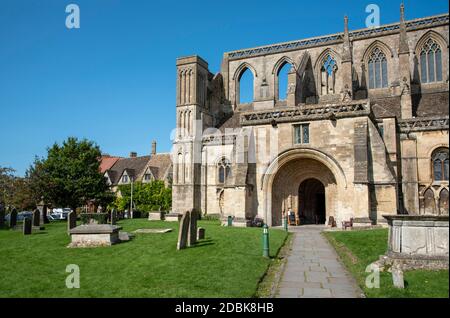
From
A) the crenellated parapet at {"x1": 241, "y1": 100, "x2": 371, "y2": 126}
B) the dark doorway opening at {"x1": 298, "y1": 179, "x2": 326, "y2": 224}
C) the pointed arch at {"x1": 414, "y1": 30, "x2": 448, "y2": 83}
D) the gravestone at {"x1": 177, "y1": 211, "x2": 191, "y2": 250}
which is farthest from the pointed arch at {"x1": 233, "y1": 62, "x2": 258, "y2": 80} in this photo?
the gravestone at {"x1": 177, "y1": 211, "x2": 191, "y2": 250}

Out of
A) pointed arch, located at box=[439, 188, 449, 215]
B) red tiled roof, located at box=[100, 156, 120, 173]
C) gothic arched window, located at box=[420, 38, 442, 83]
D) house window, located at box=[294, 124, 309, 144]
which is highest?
gothic arched window, located at box=[420, 38, 442, 83]

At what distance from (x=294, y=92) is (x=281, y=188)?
34.1 feet

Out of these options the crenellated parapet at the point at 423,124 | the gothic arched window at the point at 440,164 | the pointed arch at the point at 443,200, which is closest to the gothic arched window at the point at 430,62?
the crenellated parapet at the point at 423,124

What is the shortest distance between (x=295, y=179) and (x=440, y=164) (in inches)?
406

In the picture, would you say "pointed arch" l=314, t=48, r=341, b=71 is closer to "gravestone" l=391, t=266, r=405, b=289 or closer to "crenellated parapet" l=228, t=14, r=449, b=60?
"crenellated parapet" l=228, t=14, r=449, b=60

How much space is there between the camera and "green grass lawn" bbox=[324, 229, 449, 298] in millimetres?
7477

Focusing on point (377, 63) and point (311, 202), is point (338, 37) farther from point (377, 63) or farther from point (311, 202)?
point (311, 202)

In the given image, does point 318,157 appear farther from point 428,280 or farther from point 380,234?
point 428,280

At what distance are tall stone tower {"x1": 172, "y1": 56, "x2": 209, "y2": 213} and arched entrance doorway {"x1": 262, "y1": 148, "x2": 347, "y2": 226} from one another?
421 inches

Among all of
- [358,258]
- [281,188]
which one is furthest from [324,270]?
[281,188]

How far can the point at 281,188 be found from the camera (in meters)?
25.4

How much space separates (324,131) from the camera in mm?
23344

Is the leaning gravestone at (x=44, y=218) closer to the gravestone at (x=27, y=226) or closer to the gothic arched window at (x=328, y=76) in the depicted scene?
the gravestone at (x=27, y=226)

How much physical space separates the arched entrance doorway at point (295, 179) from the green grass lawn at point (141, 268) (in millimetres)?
8463
